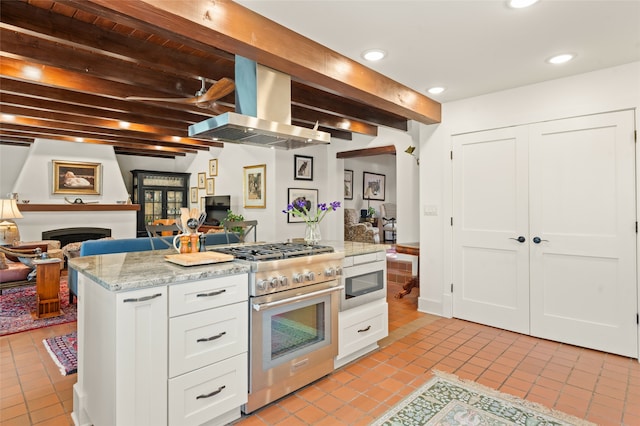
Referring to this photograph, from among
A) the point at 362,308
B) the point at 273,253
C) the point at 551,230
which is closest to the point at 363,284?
the point at 362,308

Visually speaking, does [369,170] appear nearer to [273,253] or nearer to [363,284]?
[363,284]

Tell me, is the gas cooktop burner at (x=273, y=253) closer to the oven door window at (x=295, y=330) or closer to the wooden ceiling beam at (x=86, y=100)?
the oven door window at (x=295, y=330)

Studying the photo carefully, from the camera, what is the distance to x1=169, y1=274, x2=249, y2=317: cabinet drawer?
1.74 m

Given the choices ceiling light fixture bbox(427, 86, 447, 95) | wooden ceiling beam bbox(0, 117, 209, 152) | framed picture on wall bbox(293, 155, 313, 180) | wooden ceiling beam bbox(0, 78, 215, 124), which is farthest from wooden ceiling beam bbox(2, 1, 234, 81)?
wooden ceiling beam bbox(0, 117, 209, 152)

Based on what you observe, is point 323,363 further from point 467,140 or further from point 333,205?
point 467,140

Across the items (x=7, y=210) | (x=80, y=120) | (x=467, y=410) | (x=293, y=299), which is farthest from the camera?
(x=80, y=120)

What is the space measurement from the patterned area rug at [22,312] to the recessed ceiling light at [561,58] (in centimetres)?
524

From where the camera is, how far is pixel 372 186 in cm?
1077

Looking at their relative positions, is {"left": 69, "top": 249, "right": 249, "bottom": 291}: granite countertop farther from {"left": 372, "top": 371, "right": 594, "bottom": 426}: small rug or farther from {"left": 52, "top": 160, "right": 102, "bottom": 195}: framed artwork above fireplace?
{"left": 52, "top": 160, "right": 102, "bottom": 195}: framed artwork above fireplace

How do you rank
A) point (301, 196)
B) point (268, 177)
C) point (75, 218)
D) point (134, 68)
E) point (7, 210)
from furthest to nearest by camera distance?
point (75, 218), point (301, 196), point (268, 177), point (7, 210), point (134, 68)

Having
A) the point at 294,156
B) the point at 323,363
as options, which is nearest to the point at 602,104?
the point at 323,363

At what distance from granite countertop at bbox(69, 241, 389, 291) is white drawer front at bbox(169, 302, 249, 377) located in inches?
7.9

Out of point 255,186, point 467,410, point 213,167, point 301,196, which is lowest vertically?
point 467,410

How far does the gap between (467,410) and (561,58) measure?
2.68m
